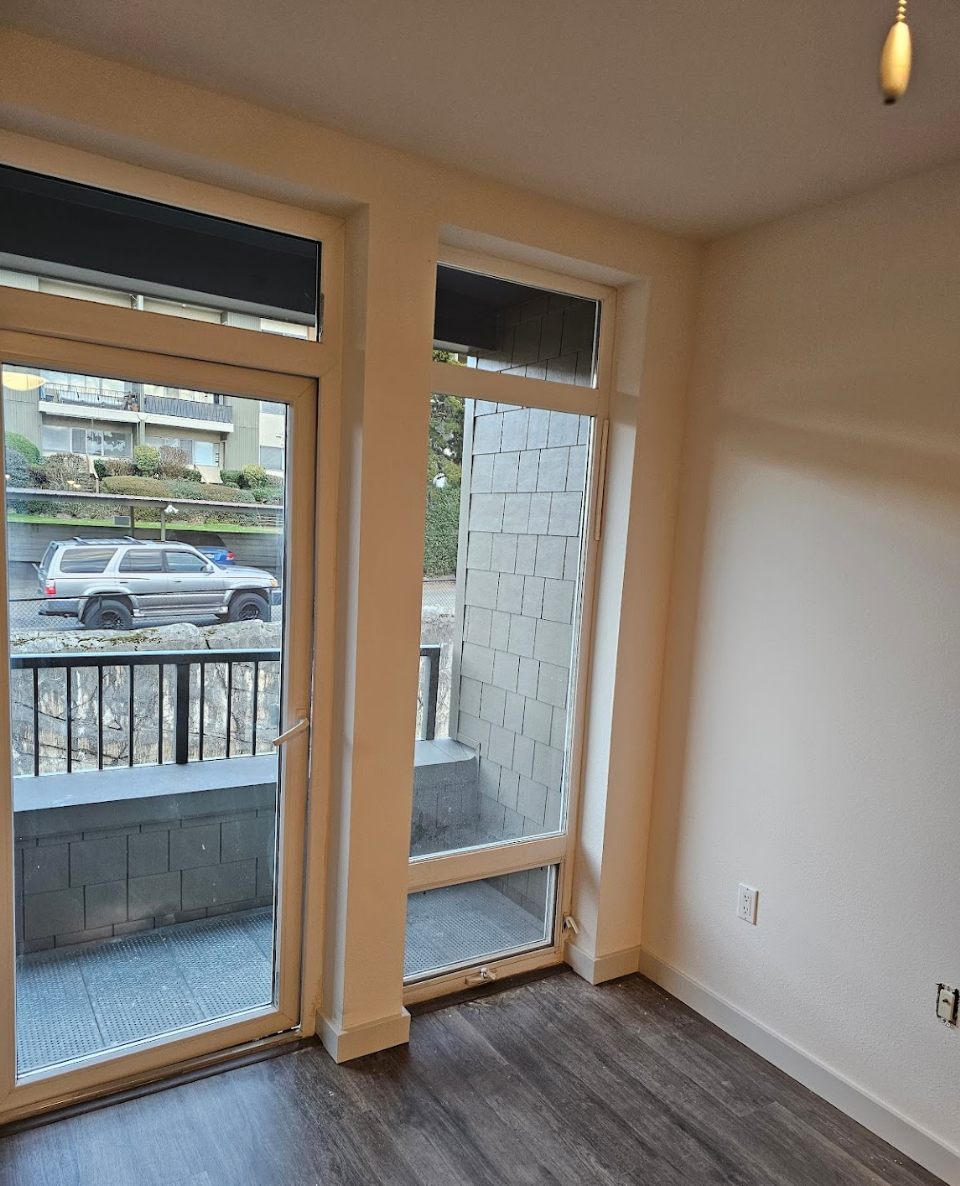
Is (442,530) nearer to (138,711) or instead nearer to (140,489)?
(140,489)

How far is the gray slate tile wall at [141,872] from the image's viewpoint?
2127mm

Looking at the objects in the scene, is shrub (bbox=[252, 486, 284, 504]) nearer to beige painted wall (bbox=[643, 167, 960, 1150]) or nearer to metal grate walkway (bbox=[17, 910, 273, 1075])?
metal grate walkway (bbox=[17, 910, 273, 1075])

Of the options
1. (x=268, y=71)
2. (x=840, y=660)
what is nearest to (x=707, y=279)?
(x=840, y=660)

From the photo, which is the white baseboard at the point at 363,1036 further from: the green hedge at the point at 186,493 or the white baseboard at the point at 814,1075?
the green hedge at the point at 186,493

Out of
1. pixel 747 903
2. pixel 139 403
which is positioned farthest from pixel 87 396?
pixel 747 903

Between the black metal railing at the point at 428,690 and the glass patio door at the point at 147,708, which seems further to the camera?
the black metal railing at the point at 428,690

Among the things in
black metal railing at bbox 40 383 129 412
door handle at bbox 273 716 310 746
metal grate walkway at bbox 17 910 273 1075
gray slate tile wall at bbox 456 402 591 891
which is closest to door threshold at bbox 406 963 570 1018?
gray slate tile wall at bbox 456 402 591 891

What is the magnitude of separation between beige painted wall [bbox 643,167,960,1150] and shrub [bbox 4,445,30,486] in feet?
6.65

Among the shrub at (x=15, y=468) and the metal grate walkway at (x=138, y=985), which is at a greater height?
the shrub at (x=15, y=468)

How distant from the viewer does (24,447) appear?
6.53 ft

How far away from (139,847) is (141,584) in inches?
29.6

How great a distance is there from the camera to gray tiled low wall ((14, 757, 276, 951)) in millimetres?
2123

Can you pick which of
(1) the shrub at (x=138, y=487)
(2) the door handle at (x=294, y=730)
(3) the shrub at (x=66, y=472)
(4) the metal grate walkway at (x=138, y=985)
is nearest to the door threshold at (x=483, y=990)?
(4) the metal grate walkway at (x=138, y=985)

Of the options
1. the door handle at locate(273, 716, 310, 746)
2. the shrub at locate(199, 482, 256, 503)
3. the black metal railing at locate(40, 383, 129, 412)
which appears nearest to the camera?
the black metal railing at locate(40, 383, 129, 412)
